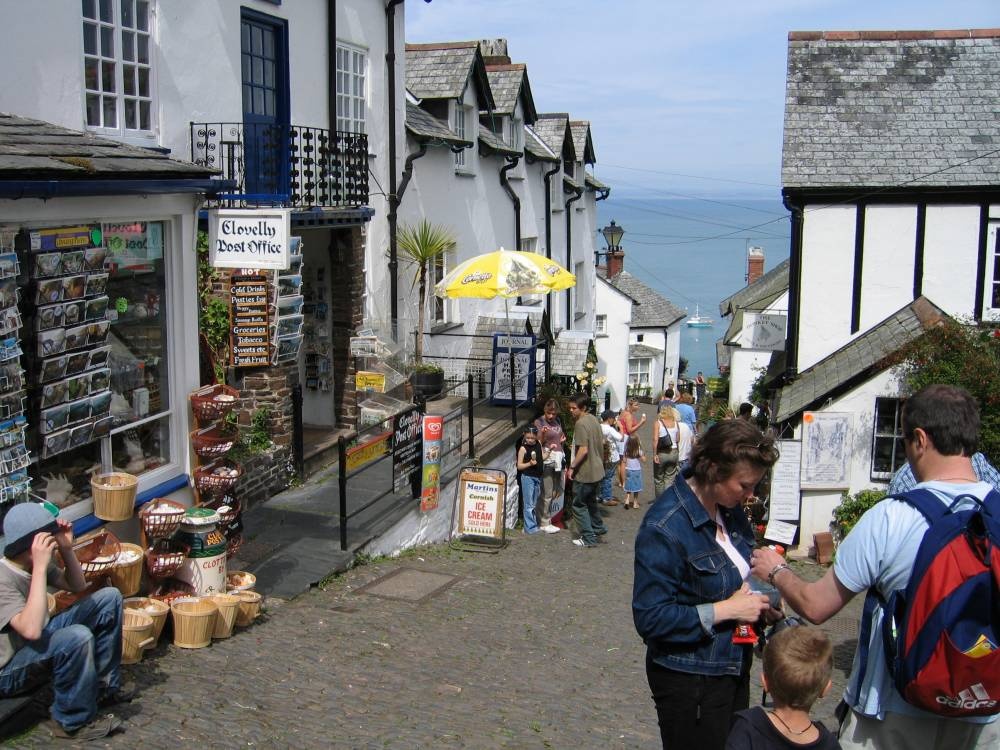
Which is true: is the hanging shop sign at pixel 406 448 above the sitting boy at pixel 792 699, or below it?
below

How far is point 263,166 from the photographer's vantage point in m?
11.6

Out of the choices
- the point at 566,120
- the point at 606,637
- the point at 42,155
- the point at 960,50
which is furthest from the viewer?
the point at 566,120

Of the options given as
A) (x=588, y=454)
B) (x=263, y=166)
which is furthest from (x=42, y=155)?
(x=588, y=454)

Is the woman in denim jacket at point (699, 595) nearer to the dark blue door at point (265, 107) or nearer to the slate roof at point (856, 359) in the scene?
the dark blue door at point (265, 107)

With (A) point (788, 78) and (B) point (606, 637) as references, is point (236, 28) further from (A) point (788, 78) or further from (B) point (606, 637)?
(A) point (788, 78)

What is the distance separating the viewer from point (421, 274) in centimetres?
1631

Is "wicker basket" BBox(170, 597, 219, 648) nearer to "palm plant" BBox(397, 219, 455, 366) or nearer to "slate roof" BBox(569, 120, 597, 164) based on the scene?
"palm plant" BBox(397, 219, 455, 366)

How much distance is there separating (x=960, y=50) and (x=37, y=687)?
1676 centimetres

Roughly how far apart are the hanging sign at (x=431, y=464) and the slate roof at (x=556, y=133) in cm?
1573

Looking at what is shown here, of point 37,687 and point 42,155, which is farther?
point 42,155

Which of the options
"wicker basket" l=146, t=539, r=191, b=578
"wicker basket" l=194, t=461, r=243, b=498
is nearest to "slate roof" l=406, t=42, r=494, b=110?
"wicker basket" l=194, t=461, r=243, b=498

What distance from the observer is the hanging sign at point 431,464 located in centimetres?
1165

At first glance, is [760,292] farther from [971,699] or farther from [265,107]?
[971,699]

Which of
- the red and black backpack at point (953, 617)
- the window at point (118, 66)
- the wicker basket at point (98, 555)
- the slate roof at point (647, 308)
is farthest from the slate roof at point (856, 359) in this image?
the slate roof at point (647, 308)
